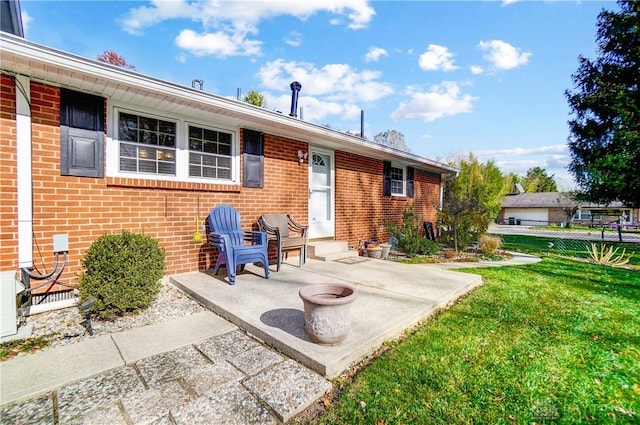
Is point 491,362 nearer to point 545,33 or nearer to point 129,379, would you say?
point 129,379

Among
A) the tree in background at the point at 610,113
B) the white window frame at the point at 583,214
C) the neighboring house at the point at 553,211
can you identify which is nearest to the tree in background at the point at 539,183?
the neighboring house at the point at 553,211

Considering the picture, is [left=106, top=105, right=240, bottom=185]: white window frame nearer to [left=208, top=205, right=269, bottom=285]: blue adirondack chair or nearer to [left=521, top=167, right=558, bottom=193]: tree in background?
[left=208, top=205, right=269, bottom=285]: blue adirondack chair

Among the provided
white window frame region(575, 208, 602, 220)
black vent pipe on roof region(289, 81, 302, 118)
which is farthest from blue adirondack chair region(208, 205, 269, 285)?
white window frame region(575, 208, 602, 220)

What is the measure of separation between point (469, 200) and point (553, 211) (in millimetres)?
34516

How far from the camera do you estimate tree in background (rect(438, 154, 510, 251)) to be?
25.0ft

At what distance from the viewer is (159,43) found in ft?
25.2

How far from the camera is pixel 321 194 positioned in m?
6.92

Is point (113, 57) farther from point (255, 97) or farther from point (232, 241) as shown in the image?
point (232, 241)

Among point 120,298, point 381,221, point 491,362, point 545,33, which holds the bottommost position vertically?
point 491,362

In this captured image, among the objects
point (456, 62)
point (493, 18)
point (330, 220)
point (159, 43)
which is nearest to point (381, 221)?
point (330, 220)

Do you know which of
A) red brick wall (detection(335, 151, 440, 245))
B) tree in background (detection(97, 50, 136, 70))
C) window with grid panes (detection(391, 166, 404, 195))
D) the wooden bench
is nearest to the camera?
the wooden bench

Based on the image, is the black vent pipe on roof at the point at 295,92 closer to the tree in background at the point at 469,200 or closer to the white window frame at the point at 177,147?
the white window frame at the point at 177,147

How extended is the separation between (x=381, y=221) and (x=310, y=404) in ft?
22.7

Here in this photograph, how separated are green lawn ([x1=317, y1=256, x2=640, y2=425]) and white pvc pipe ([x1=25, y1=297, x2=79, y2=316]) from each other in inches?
137
